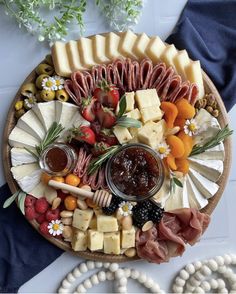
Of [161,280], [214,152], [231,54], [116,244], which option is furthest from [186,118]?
[161,280]

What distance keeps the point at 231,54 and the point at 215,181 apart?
40 cm

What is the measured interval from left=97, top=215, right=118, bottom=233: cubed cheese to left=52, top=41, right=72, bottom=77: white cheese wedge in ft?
1.39

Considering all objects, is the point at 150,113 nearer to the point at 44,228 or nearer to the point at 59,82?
the point at 59,82

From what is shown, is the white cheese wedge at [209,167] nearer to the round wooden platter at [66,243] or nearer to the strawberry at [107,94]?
the round wooden platter at [66,243]

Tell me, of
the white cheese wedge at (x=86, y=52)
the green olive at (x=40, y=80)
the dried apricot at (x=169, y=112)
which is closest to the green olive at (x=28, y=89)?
the green olive at (x=40, y=80)

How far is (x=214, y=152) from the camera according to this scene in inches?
57.1

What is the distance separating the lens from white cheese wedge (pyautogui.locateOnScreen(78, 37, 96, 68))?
4.67 ft

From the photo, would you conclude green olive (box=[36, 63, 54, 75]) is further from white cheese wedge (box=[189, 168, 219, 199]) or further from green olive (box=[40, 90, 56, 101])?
white cheese wedge (box=[189, 168, 219, 199])

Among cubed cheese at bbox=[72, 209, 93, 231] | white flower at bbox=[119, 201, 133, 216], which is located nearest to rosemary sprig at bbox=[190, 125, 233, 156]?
white flower at bbox=[119, 201, 133, 216]

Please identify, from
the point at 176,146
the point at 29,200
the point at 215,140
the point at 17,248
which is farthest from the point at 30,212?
Answer: the point at 215,140

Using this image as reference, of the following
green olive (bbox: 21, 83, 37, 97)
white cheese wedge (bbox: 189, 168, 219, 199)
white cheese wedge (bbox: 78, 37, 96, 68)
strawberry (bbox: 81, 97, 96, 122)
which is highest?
white cheese wedge (bbox: 78, 37, 96, 68)

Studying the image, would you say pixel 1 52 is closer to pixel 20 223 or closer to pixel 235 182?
pixel 20 223

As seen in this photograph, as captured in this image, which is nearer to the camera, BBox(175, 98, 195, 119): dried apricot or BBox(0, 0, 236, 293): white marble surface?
BBox(175, 98, 195, 119): dried apricot

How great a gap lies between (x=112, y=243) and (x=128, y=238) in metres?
0.05
